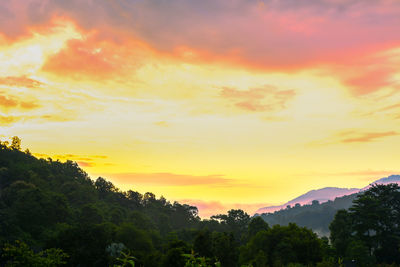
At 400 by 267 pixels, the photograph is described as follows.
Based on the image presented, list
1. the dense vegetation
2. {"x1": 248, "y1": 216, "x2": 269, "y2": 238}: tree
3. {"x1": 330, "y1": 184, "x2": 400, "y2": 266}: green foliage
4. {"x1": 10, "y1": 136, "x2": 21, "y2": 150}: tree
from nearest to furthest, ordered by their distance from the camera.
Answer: the dense vegetation < {"x1": 330, "y1": 184, "x2": 400, "y2": 266}: green foliage < {"x1": 248, "y1": 216, "x2": 269, "y2": 238}: tree < {"x1": 10, "y1": 136, "x2": 21, "y2": 150}: tree

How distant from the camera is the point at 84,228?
5853 centimetres

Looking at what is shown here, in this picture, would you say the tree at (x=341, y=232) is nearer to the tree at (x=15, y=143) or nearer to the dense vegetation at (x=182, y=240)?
the dense vegetation at (x=182, y=240)

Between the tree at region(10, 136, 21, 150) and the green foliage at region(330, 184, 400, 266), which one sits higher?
the tree at region(10, 136, 21, 150)

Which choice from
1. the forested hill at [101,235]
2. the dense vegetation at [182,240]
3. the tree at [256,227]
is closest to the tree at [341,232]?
the dense vegetation at [182,240]

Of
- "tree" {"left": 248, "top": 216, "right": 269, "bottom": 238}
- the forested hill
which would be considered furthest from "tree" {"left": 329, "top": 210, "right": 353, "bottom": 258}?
"tree" {"left": 248, "top": 216, "right": 269, "bottom": 238}

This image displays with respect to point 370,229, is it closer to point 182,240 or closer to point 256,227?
point 256,227

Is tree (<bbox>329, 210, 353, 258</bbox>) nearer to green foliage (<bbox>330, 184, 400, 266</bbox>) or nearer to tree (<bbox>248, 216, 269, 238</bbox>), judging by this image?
green foliage (<bbox>330, 184, 400, 266</bbox>)

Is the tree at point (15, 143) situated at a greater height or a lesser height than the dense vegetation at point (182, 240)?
greater

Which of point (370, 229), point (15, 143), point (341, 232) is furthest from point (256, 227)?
point (15, 143)

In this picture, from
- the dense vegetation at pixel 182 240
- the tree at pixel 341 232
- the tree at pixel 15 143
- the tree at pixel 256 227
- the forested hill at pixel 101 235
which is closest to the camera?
the forested hill at pixel 101 235

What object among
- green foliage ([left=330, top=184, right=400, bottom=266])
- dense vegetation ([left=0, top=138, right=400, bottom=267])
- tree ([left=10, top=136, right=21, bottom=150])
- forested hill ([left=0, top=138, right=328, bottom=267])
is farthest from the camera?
tree ([left=10, top=136, right=21, bottom=150])

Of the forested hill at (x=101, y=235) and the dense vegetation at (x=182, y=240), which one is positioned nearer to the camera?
the forested hill at (x=101, y=235)

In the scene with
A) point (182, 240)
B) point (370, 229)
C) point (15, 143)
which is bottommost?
point (182, 240)

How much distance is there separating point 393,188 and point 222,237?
35.8 meters
